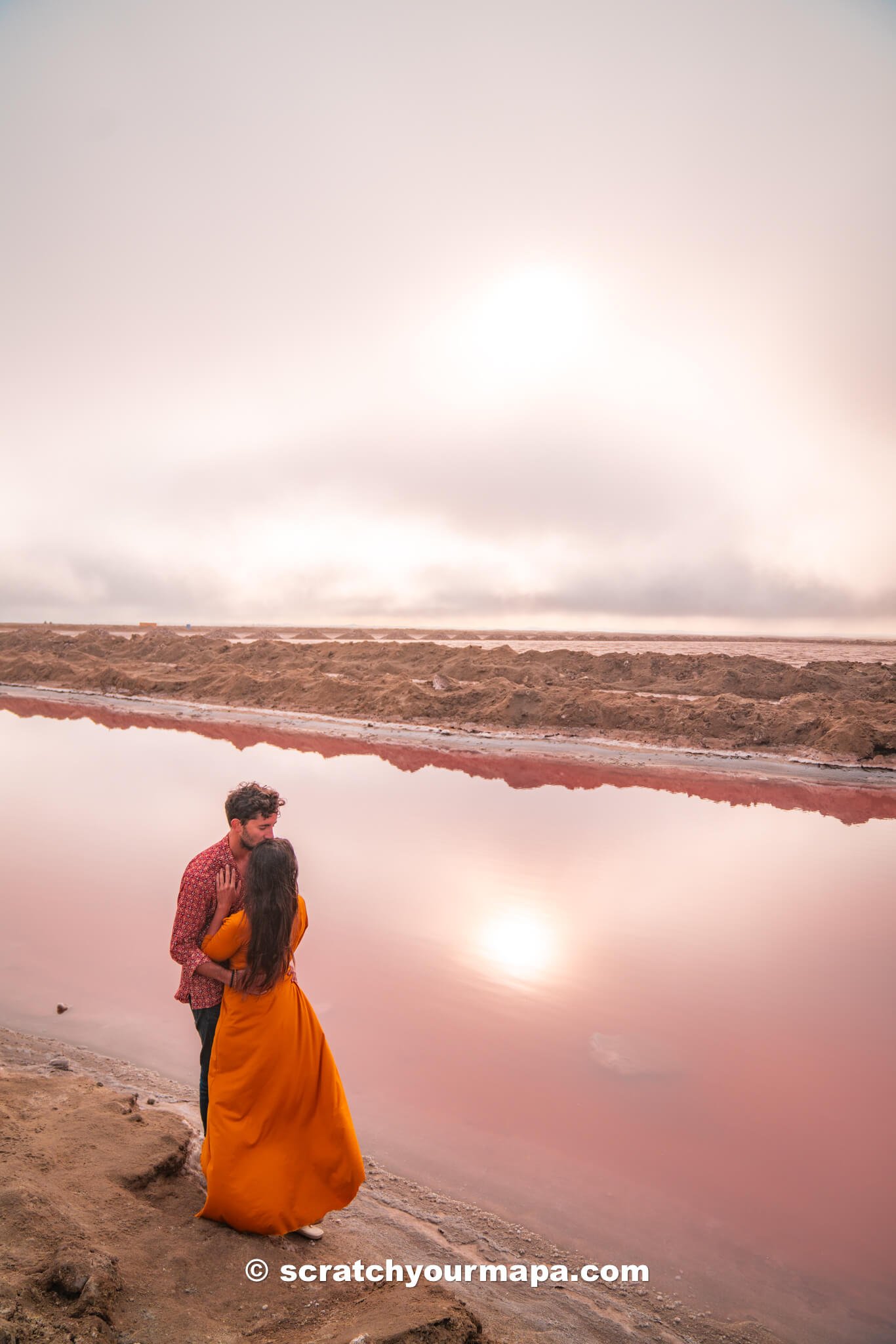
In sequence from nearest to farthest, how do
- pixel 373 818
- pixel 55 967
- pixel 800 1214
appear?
pixel 800 1214
pixel 55 967
pixel 373 818

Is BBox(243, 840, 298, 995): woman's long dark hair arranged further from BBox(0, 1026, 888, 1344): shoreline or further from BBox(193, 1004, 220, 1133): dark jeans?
BBox(0, 1026, 888, 1344): shoreline

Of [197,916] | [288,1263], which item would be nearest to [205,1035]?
[197,916]

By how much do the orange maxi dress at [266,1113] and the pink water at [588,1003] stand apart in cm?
85

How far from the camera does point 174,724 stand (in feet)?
59.7

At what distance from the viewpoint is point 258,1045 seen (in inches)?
103

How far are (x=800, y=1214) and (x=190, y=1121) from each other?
2735 mm

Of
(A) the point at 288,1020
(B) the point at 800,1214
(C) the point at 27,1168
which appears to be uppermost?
(A) the point at 288,1020

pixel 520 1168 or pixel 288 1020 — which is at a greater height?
pixel 288 1020

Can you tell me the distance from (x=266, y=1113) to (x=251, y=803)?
3.54 feet

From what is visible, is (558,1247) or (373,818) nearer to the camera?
(558,1247)

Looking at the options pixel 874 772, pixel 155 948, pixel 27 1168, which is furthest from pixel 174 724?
pixel 27 1168

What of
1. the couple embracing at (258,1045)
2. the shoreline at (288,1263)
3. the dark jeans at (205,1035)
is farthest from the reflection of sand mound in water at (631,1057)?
the dark jeans at (205,1035)

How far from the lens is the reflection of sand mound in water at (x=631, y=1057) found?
4266mm

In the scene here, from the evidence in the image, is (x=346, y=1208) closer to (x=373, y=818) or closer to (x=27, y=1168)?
(x=27, y=1168)
